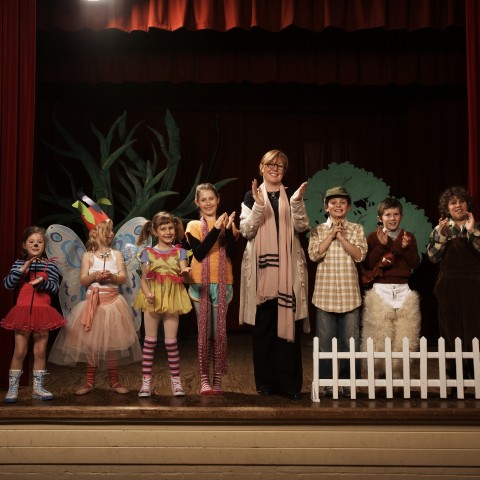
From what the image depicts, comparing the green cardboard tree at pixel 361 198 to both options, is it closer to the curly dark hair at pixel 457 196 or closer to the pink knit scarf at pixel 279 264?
the curly dark hair at pixel 457 196

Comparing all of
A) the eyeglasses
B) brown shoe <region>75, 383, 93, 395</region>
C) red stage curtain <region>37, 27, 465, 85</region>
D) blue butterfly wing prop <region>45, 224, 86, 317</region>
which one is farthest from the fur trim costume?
red stage curtain <region>37, 27, 465, 85</region>

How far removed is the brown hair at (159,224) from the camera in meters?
3.64

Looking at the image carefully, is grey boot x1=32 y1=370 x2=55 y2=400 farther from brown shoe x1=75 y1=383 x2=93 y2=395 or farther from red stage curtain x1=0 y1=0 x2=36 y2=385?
red stage curtain x1=0 y1=0 x2=36 y2=385

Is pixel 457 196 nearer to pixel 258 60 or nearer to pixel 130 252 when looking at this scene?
pixel 130 252

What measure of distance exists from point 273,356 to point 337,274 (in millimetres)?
576

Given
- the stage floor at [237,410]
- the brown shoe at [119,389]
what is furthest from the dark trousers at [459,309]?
the brown shoe at [119,389]

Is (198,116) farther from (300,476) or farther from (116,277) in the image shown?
(300,476)

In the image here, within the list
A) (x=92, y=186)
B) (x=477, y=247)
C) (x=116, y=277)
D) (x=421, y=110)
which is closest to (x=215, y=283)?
(x=116, y=277)

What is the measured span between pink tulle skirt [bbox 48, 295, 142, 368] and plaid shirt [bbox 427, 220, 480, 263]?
1.75 meters

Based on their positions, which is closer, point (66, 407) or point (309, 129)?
point (66, 407)

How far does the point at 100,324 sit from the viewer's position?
369 centimetres

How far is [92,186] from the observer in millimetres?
6926

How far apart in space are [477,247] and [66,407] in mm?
2330

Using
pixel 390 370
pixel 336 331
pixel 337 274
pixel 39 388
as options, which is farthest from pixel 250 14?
pixel 39 388
